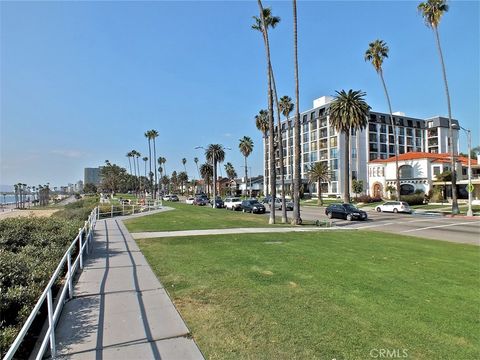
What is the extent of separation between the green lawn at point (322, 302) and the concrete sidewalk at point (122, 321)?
0.30m

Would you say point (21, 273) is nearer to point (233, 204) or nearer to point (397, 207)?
point (233, 204)

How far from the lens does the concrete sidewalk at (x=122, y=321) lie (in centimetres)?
464

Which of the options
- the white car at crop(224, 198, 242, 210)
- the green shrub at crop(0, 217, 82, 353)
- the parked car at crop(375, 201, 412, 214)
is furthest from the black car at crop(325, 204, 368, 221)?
the green shrub at crop(0, 217, 82, 353)

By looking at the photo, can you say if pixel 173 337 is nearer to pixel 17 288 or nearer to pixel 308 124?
pixel 17 288

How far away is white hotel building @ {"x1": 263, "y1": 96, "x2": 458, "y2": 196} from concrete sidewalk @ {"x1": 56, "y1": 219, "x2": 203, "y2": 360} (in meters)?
74.0

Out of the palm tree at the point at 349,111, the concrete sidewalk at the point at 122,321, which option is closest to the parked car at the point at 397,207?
the palm tree at the point at 349,111

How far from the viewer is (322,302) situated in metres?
6.51

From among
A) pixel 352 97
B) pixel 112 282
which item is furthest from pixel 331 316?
pixel 352 97

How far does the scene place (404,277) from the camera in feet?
28.5

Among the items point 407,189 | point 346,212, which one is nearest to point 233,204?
point 346,212

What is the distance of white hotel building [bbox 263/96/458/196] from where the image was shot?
285 ft

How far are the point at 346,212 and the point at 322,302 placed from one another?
26724 mm

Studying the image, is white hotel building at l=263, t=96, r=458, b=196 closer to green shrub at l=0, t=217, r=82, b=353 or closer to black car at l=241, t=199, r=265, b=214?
black car at l=241, t=199, r=265, b=214

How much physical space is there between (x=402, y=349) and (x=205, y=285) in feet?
13.6
